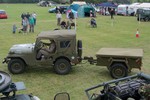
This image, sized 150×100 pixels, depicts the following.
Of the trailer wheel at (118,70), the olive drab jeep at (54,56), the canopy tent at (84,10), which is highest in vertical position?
the canopy tent at (84,10)

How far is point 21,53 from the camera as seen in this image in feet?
42.3

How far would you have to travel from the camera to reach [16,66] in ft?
42.4

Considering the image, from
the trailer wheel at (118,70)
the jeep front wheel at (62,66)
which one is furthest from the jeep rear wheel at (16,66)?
the trailer wheel at (118,70)

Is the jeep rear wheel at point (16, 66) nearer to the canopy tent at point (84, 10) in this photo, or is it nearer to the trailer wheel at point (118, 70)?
the trailer wheel at point (118, 70)

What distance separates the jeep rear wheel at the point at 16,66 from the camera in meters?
12.9

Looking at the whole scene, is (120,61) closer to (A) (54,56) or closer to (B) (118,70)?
(B) (118,70)

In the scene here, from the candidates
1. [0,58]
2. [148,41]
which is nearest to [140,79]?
[0,58]

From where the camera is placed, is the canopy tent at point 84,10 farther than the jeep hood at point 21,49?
Yes

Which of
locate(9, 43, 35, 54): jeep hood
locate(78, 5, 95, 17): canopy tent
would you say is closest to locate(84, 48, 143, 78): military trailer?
locate(9, 43, 35, 54): jeep hood

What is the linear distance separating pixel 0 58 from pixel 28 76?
12.3 feet

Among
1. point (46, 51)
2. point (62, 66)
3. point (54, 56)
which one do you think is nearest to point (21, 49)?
point (46, 51)

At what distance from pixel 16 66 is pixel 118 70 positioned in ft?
13.0

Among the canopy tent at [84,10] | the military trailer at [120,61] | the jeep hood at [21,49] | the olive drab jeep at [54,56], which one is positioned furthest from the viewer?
the canopy tent at [84,10]

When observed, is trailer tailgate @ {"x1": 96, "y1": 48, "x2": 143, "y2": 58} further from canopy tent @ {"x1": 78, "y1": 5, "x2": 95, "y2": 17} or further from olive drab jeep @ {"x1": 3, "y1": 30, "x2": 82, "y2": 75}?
canopy tent @ {"x1": 78, "y1": 5, "x2": 95, "y2": 17}
